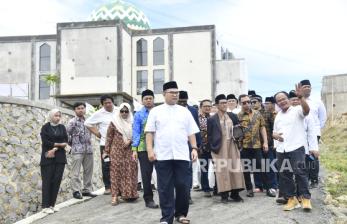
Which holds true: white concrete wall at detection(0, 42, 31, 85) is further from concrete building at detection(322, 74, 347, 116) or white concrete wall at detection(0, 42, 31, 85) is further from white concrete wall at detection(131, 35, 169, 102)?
concrete building at detection(322, 74, 347, 116)

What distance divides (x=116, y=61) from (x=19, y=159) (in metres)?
23.3

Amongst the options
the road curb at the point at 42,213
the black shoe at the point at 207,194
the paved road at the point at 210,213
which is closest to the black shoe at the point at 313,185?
the paved road at the point at 210,213

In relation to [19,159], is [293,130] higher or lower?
higher

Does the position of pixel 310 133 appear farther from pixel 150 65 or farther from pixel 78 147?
pixel 150 65

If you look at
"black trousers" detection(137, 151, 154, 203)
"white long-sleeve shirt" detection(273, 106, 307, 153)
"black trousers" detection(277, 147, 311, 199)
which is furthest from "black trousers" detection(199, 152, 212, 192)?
"white long-sleeve shirt" detection(273, 106, 307, 153)

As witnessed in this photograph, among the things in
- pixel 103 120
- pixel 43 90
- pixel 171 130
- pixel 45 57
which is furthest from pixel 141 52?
pixel 171 130

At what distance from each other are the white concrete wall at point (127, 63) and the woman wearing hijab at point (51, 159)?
25581 mm

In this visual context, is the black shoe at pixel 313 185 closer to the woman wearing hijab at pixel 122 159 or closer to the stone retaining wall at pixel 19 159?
the woman wearing hijab at pixel 122 159

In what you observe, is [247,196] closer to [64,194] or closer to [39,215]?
[39,215]

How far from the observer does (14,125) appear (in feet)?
32.5

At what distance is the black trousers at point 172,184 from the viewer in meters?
5.73

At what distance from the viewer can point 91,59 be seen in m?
32.7

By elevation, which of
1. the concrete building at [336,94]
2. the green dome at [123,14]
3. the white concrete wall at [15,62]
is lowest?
the concrete building at [336,94]

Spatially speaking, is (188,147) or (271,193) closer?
(188,147)
